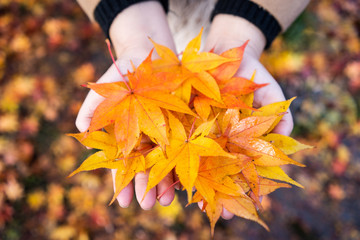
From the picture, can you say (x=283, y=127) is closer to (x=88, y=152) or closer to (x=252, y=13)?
(x=252, y=13)

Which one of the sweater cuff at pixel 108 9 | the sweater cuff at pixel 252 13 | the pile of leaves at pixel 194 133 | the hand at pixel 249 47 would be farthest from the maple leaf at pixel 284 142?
the sweater cuff at pixel 108 9

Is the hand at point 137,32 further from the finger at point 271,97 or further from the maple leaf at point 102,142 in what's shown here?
the finger at point 271,97

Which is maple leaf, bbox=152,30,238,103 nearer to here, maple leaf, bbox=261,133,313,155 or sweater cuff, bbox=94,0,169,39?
maple leaf, bbox=261,133,313,155

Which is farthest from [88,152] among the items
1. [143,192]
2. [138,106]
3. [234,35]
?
[234,35]

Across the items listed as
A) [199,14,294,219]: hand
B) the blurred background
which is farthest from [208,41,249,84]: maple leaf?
the blurred background

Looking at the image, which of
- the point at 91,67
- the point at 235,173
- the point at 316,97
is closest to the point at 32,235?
the point at 91,67

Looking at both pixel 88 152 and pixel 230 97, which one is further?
pixel 88 152
